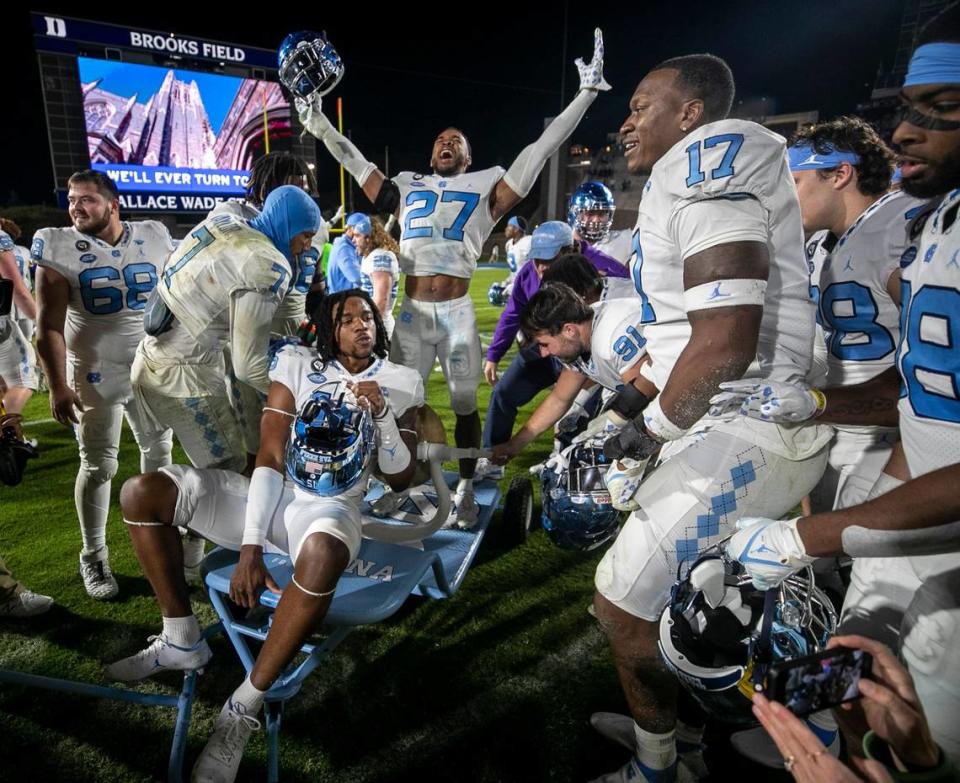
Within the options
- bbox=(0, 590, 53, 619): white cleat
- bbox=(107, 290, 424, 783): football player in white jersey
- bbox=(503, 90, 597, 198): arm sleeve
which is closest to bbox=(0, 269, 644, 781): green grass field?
bbox=(0, 590, 53, 619): white cleat

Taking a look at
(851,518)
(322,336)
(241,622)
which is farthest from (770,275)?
(241,622)

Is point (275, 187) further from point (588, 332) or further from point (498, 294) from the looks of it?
point (498, 294)

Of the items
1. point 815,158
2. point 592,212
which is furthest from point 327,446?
point 592,212

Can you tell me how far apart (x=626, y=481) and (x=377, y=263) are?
5.32 m

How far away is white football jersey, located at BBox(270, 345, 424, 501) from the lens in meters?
2.65

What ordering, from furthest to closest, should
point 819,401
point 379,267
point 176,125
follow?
point 176,125, point 379,267, point 819,401

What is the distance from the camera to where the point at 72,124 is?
17.6 m

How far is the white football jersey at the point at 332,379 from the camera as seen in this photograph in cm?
265

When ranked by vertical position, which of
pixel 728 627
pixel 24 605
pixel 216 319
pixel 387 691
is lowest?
pixel 387 691

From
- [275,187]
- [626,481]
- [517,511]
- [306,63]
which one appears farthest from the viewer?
[306,63]

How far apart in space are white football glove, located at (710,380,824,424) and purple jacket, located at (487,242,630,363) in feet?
10.8

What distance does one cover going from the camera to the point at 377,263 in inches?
270

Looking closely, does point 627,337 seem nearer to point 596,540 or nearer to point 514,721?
point 596,540

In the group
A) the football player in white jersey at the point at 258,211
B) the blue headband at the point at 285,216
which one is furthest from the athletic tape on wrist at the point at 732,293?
the football player in white jersey at the point at 258,211
